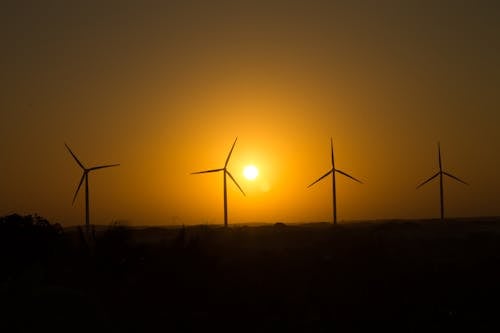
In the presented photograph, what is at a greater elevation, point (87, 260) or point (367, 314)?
point (87, 260)

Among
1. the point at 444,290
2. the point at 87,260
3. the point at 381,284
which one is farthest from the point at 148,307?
the point at 444,290

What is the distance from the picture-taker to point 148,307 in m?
38.2

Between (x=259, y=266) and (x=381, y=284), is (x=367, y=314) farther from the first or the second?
(x=259, y=266)

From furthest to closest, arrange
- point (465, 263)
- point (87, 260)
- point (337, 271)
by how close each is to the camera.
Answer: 1. point (465, 263)
2. point (337, 271)
3. point (87, 260)

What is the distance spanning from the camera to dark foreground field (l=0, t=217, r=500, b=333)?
30922 mm

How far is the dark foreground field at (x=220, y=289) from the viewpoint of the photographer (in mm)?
Answer: 30922

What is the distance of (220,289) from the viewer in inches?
1651

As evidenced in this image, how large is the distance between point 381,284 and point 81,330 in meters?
22.3

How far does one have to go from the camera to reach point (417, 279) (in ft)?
154

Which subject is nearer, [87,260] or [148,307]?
[148,307]

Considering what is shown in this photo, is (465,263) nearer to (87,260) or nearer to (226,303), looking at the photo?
(226,303)

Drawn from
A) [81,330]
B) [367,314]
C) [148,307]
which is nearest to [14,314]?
[81,330]

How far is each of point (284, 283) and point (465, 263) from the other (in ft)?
56.5

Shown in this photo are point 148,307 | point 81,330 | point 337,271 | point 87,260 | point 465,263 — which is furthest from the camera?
point 465,263
